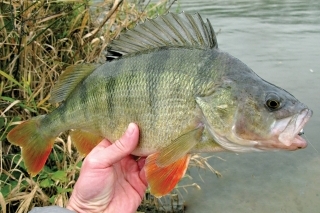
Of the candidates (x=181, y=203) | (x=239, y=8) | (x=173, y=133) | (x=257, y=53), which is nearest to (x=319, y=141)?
(x=181, y=203)

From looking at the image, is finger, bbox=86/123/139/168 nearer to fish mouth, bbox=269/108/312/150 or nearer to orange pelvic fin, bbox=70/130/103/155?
orange pelvic fin, bbox=70/130/103/155

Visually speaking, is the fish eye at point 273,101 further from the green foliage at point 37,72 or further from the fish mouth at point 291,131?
the green foliage at point 37,72

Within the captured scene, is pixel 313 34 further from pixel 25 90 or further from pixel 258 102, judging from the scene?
pixel 258 102

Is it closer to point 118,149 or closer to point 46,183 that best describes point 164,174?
point 118,149

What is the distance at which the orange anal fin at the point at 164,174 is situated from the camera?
144cm

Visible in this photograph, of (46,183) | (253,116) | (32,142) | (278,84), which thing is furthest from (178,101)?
(278,84)

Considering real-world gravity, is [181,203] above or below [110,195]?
below

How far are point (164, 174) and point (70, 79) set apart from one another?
56cm

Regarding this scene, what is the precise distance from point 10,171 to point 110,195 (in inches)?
33.6

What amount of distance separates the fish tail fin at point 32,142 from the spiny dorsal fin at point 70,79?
152mm

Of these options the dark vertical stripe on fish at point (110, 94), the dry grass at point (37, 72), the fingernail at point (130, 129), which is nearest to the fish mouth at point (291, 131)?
the fingernail at point (130, 129)

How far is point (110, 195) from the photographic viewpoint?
1787 mm

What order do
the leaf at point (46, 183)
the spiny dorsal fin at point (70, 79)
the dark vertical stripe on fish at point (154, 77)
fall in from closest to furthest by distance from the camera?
the dark vertical stripe on fish at point (154, 77) → the spiny dorsal fin at point (70, 79) → the leaf at point (46, 183)

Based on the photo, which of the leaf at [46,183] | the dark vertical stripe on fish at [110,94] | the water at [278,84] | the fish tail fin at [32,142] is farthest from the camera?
the water at [278,84]
